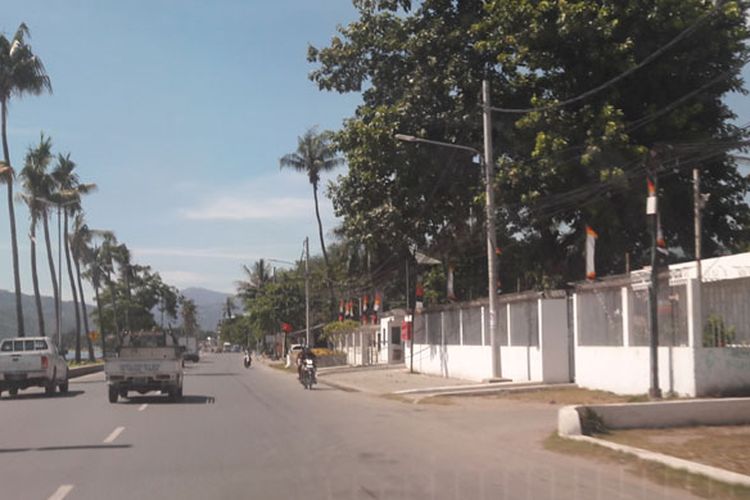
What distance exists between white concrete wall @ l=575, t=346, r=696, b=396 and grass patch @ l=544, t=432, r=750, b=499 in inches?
287

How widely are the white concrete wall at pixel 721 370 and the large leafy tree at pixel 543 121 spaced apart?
8.13 meters

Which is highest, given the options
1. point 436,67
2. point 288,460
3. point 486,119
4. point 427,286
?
point 436,67

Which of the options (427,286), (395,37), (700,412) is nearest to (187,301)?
(427,286)

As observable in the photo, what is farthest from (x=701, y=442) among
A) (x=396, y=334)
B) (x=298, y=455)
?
(x=396, y=334)

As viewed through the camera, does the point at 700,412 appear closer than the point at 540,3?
Yes

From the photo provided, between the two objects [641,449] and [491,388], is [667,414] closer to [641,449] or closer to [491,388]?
[641,449]

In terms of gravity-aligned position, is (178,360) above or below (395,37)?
below

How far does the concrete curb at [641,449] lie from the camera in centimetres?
1025

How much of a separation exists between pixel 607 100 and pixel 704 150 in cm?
353

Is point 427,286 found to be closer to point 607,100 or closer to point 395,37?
point 395,37

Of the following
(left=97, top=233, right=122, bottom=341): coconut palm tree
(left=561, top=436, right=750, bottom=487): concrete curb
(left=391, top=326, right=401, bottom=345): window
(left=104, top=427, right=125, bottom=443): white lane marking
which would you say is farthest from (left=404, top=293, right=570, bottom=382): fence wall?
(left=97, top=233, right=122, bottom=341): coconut palm tree

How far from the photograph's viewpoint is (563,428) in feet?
48.0

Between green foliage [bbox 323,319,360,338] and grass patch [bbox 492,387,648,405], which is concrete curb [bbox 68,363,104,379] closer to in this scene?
green foliage [bbox 323,319,360,338]

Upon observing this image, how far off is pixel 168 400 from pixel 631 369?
511 inches
